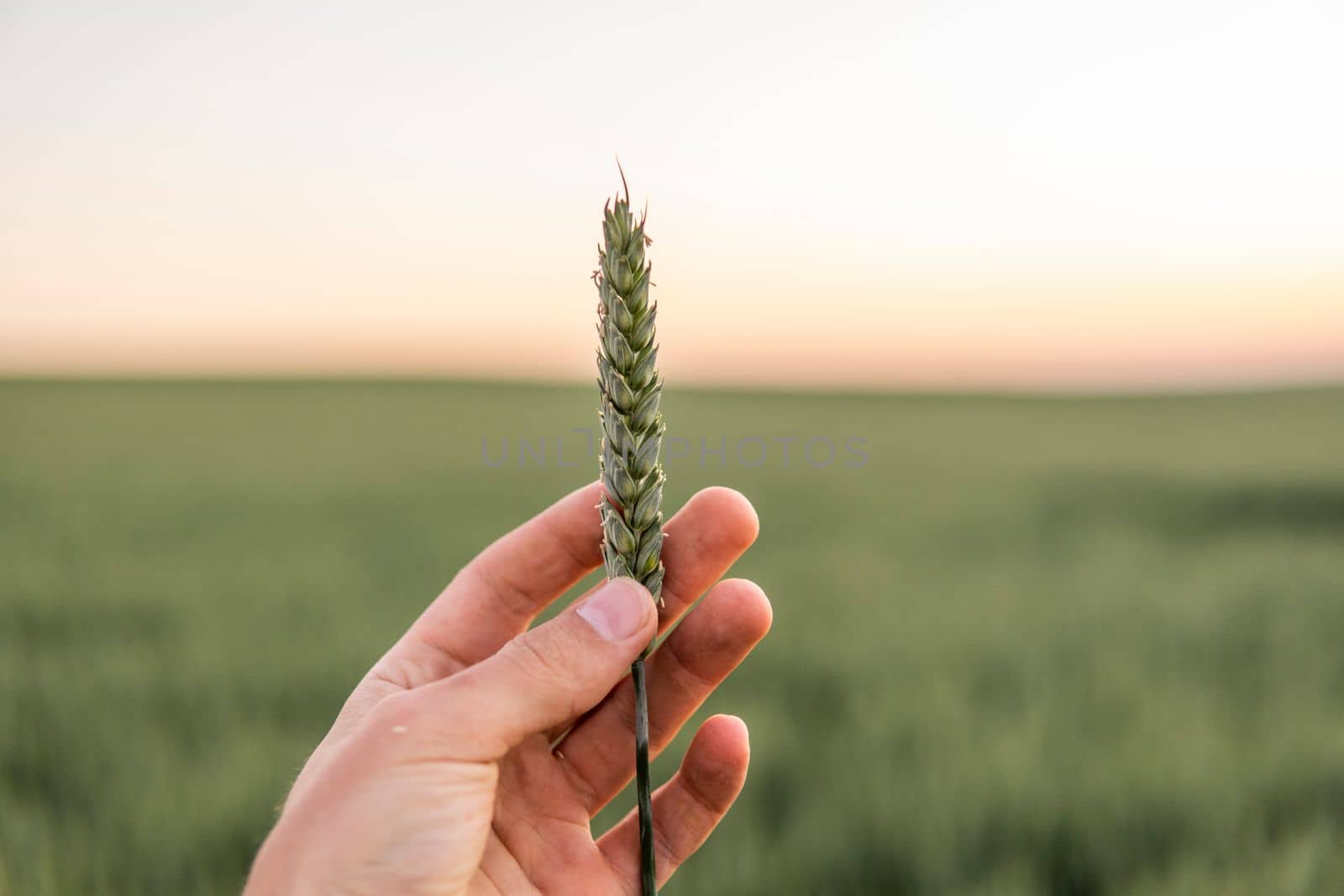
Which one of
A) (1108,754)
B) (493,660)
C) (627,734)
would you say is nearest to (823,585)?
(1108,754)

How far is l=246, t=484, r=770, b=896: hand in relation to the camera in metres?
1.36

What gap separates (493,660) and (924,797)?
2076mm

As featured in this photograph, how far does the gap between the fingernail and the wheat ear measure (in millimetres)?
68

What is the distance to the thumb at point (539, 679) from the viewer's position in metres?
1.39

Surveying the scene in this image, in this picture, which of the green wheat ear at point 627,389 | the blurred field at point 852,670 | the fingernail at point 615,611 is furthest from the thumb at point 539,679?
the blurred field at point 852,670

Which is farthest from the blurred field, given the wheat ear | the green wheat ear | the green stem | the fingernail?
the green wheat ear

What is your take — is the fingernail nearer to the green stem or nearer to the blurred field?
the green stem

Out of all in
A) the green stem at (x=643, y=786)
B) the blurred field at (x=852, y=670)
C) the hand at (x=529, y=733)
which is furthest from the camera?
the blurred field at (x=852, y=670)

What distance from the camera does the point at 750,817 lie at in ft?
9.57

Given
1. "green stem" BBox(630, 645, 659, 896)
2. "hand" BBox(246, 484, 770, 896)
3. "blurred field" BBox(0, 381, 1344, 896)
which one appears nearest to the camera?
"hand" BBox(246, 484, 770, 896)

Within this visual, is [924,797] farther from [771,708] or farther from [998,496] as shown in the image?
[998,496]

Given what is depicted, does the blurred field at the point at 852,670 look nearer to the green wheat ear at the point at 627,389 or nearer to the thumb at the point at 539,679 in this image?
Result: the thumb at the point at 539,679

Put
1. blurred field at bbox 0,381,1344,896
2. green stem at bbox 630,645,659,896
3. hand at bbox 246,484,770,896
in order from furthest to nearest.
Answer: blurred field at bbox 0,381,1344,896, green stem at bbox 630,645,659,896, hand at bbox 246,484,770,896

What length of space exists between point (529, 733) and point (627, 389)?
0.60m
